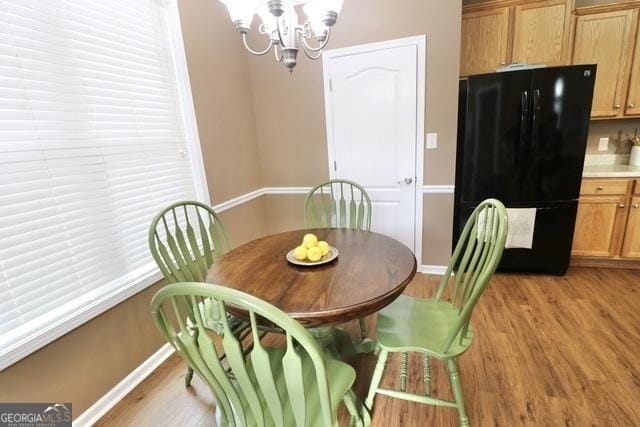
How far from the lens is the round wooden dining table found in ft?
3.59

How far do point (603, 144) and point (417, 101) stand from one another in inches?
76.9

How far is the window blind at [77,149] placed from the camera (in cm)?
128

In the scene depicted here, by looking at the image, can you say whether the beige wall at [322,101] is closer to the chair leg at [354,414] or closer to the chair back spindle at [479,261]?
the chair back spindle at [479,261]

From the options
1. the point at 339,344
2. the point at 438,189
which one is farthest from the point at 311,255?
the point at 438,189

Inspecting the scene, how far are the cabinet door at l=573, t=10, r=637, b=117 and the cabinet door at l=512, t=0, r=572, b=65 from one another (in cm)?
13

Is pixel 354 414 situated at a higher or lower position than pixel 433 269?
higher

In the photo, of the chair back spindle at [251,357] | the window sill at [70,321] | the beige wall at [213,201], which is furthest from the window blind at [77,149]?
the chair back spindle at [251,357]

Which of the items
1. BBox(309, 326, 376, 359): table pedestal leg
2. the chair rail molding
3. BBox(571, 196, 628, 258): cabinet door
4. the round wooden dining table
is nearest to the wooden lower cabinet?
BBox(571, 196, 628, 258): cabinet door

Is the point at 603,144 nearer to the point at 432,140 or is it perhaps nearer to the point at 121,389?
the point at 432,140

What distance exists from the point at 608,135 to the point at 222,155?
11.7ft

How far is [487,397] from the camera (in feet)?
4.99

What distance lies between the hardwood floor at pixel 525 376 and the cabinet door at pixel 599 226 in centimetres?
48

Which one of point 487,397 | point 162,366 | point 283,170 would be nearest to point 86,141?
point 162,366

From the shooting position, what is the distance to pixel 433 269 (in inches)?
114
